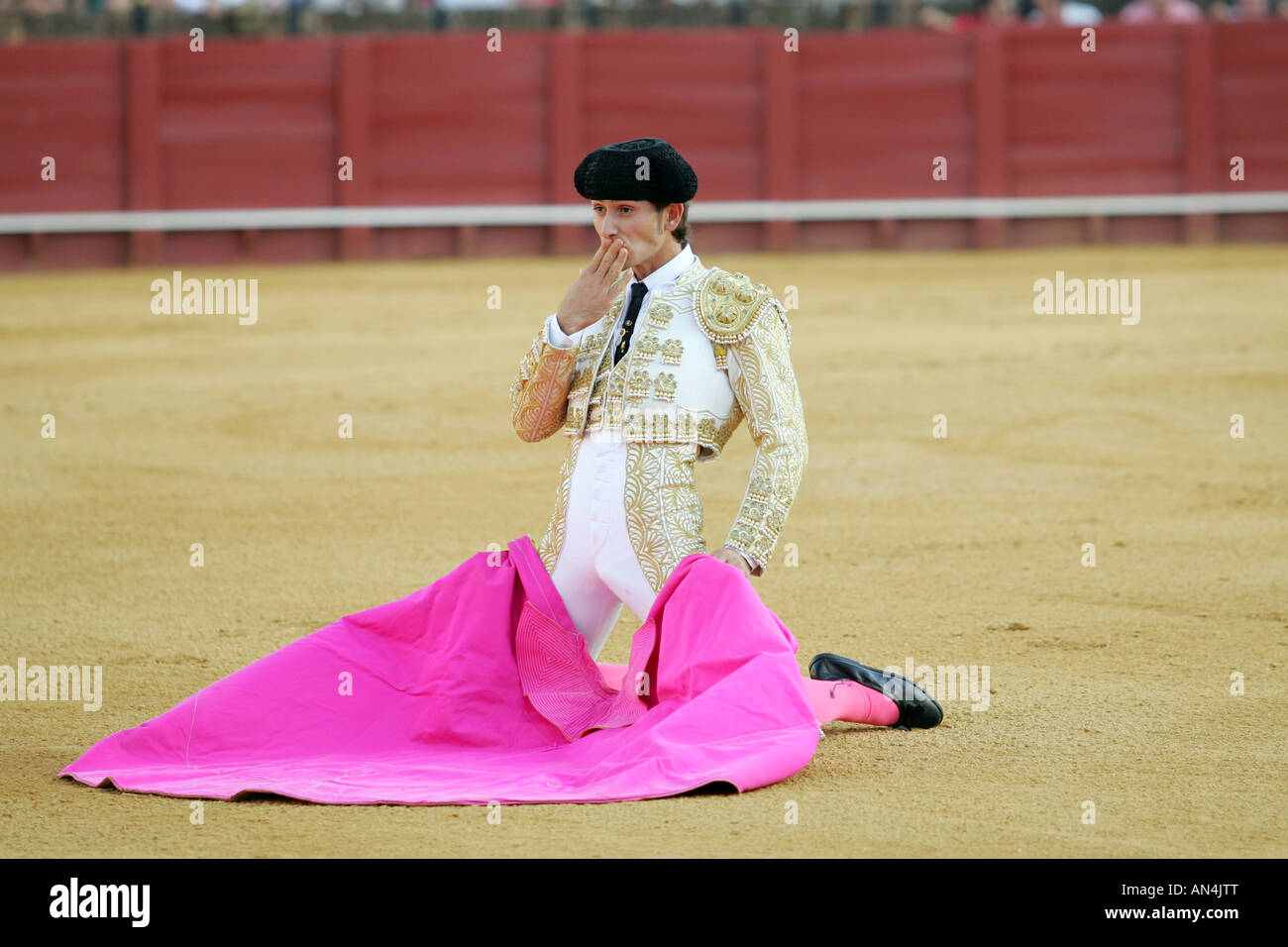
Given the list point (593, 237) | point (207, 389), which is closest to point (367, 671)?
point (207, 389)

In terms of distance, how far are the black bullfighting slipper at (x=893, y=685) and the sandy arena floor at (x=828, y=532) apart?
5 centimetres

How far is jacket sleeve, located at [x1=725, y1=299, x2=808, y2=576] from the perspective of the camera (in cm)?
308

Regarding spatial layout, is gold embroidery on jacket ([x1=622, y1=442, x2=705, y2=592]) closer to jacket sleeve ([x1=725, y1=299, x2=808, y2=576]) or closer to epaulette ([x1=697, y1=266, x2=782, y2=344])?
jacket sleeve ([x1=725, y1=299, x2=808, y2=576])

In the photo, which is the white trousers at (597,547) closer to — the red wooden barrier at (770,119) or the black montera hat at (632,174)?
the black montera hat at (632,174)

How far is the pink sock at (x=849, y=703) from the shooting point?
3.26 m

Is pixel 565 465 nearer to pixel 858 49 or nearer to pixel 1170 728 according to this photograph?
pixel 1170 728

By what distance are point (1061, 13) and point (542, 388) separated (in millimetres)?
10917

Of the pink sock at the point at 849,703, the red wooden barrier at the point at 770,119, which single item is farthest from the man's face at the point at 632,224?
the red wooden barrier at the point at 770,119

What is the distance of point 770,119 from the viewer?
1289 cm

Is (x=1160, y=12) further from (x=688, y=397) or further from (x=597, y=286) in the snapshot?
(x=597, y=286)

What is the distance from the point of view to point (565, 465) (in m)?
3.32

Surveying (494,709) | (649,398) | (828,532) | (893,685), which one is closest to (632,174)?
(649,398)

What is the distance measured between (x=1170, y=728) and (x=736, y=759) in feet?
3.33

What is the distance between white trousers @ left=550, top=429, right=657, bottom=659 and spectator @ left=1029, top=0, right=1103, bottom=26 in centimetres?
1073
